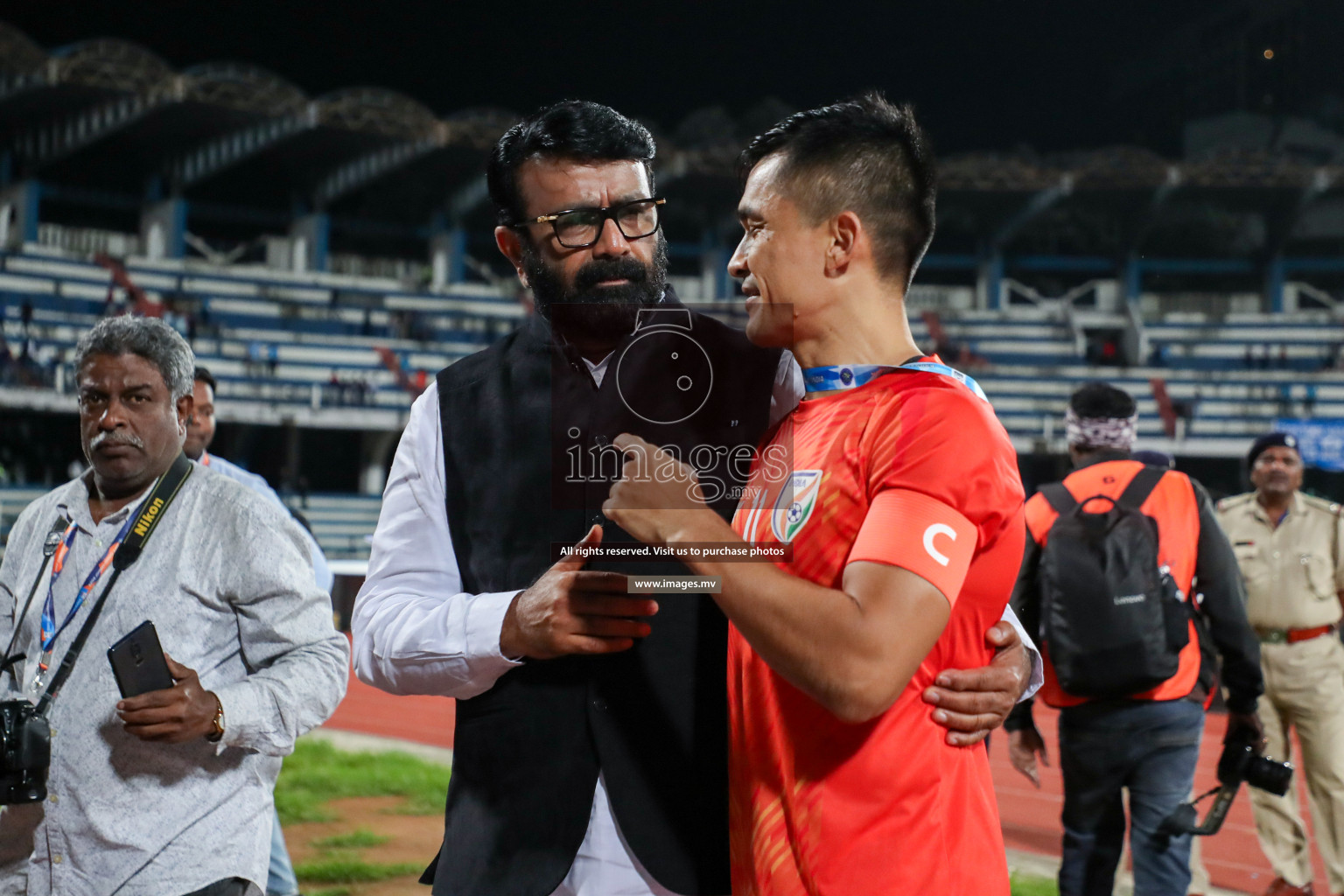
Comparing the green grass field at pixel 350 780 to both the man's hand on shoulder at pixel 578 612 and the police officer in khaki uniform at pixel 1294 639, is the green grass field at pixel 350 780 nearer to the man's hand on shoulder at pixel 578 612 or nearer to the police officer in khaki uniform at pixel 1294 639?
the police officer in khaki uniform at pixel 1294 639

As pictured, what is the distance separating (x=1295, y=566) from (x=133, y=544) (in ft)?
16.2

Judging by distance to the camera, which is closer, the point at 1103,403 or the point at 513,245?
the point at 513,245

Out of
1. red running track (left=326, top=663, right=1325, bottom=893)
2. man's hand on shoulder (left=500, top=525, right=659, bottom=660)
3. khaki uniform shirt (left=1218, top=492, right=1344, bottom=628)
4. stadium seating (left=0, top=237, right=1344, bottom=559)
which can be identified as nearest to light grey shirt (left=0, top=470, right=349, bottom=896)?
man's hand on shoulder (left=500, top=525, right=659, bottom=660)

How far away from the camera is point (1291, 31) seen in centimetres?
4022

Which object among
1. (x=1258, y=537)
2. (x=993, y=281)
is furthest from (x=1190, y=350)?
(x=1258, y=537)

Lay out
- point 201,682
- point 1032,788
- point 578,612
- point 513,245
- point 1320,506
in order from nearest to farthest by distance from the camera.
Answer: point 578,612, point 513,245, point 201,682, point 1320,506, point 1032,788

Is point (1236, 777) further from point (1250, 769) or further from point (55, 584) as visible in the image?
point (55, 584)

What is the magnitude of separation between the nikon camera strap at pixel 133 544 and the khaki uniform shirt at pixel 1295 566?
463cm

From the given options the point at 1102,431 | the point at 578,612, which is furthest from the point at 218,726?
the point at 1102,431

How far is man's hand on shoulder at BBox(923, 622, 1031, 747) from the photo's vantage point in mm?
1271

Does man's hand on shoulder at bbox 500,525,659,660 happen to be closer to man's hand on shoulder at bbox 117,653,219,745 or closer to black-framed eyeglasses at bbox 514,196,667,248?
black-framed eyeglasses at bbox 514,196,667,248

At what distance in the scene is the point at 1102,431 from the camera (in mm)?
3791

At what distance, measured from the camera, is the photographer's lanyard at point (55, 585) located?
7.40 feet

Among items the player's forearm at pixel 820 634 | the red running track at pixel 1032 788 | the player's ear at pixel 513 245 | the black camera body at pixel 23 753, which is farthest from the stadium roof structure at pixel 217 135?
the player's forearm at pixel 820 634
